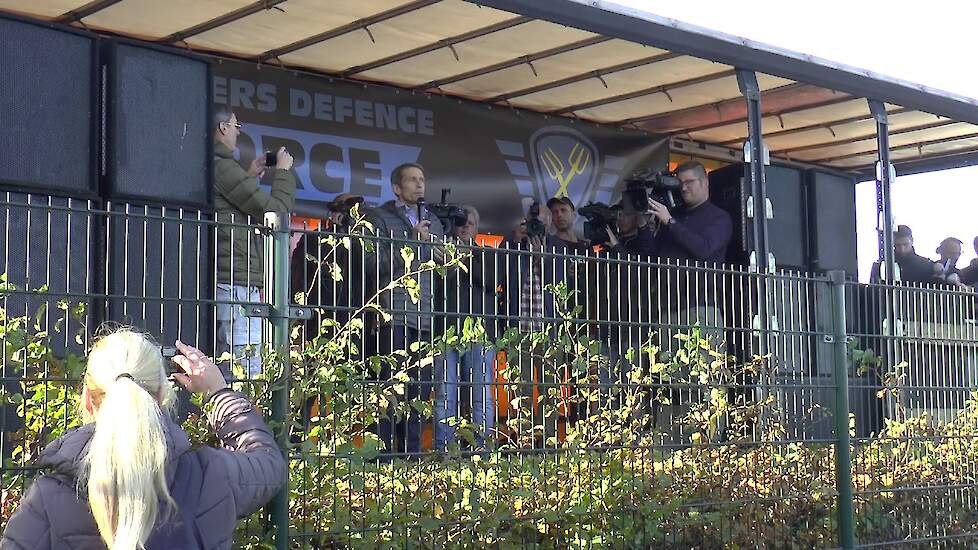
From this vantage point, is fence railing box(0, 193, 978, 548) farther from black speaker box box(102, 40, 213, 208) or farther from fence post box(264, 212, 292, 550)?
black speaker box box(102, 40, 213, 208)

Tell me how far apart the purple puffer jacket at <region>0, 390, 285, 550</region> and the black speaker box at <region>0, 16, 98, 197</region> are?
4.08 meters

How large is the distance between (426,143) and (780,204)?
3.12 meters

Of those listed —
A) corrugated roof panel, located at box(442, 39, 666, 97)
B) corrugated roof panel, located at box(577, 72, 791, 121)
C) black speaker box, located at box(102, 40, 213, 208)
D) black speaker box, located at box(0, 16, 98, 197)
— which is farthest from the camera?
corrugated roof panel, located at box(577, 72, 791, 121)

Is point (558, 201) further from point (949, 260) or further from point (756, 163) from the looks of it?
point (949, 260)

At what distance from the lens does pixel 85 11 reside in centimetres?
872

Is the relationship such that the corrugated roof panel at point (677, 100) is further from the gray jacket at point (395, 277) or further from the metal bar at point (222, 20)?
the gray jacket at point (395, 277)

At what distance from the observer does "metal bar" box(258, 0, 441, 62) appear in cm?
879

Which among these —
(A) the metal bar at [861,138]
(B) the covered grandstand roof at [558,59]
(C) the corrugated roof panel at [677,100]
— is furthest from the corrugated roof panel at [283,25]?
(A) the metal bar at [861,138]

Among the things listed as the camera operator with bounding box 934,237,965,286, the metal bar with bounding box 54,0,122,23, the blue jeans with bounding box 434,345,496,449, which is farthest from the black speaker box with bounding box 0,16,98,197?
the camera operator with bounding box 934,237,965,286

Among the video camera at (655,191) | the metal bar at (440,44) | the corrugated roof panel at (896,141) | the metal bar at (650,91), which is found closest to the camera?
the metal bar at (440,44)

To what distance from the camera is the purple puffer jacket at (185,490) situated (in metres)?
2.91

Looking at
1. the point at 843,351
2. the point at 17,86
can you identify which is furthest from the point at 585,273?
the point at 17,86

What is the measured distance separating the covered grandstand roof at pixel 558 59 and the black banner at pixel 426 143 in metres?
0.13

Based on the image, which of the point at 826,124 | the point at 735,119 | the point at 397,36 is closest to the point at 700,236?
the point at 735,119
